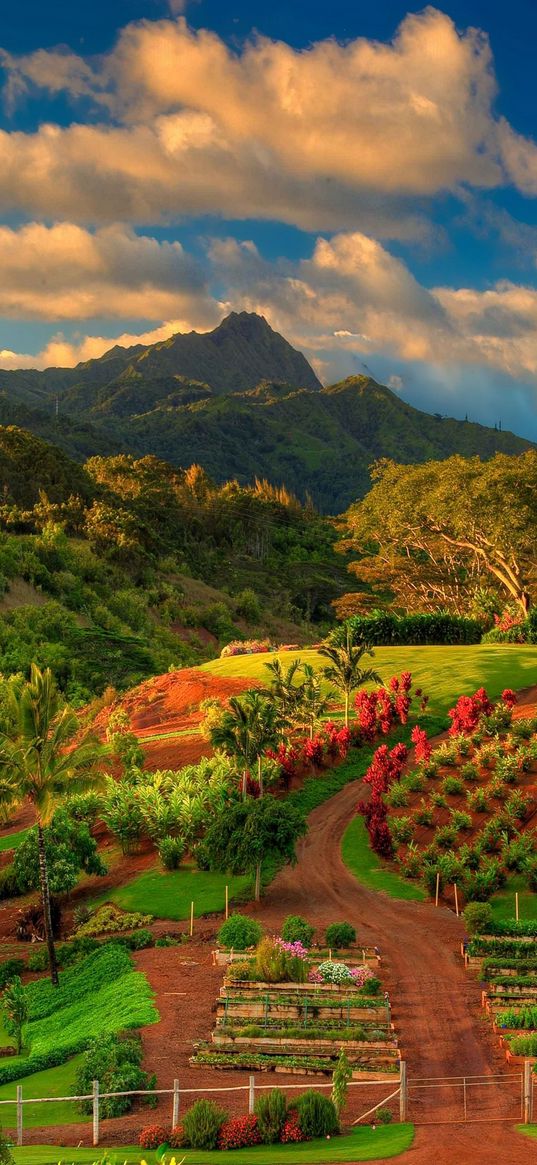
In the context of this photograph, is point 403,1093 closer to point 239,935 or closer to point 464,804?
point 239,935

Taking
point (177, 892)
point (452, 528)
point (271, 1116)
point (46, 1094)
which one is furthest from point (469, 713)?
point (452, 528)

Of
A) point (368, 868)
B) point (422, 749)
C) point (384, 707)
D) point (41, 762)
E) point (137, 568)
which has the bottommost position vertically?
point (368, 868)

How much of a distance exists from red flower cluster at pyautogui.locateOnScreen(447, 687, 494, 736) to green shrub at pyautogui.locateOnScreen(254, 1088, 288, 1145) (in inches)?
938

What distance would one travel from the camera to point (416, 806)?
110ft

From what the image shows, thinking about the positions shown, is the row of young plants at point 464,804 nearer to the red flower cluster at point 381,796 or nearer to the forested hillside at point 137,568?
the red flower cluster at point 381,796

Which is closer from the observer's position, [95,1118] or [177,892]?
[95,1118]

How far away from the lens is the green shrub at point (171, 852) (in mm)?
32125

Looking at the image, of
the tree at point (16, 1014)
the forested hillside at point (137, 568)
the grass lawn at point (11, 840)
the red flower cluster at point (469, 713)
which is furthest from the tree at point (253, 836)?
the forested hillside at point (137, 568)

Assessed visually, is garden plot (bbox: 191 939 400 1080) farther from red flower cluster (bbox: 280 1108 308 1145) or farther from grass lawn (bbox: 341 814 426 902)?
grass lawn (bbox: 341 814 426 902)

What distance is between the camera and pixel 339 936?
2394 centimetres

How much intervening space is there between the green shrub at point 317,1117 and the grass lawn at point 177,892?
13609 mm

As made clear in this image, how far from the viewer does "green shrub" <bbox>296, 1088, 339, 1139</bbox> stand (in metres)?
14.8

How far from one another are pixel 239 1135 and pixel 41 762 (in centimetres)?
1282

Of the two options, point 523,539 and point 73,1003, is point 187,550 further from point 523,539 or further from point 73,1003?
point 73,1003
